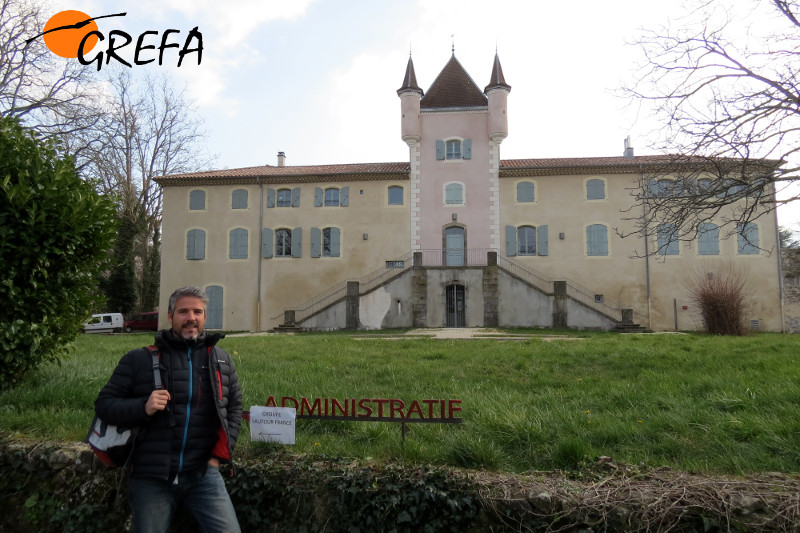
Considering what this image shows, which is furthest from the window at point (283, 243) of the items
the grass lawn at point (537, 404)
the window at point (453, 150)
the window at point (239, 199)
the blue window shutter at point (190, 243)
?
the grass lawn at point (537, 404)

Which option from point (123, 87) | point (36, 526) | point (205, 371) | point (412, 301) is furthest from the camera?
point (123, 87)

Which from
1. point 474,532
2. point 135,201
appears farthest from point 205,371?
point 135,201

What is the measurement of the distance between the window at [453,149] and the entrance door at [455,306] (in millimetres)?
6530

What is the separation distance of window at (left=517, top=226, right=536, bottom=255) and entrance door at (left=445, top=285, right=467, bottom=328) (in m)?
3.80

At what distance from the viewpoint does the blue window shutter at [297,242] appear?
25.0 meters

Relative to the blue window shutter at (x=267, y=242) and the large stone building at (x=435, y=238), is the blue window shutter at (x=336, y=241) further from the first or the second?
the blue window shutter at (x=267, y=242)

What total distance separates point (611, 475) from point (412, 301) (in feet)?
61.3

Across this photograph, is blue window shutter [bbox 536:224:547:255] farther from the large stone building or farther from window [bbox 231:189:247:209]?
window [bbox 231:189:247:209]

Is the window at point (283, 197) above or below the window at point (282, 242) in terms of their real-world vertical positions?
above

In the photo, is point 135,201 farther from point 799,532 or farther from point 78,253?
point 799,532

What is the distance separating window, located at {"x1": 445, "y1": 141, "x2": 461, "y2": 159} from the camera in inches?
984

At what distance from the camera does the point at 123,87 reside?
29453mm

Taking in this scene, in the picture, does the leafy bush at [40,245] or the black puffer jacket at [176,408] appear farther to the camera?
the leafy bush at [40,245]

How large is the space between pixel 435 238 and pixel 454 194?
2.28 metres
